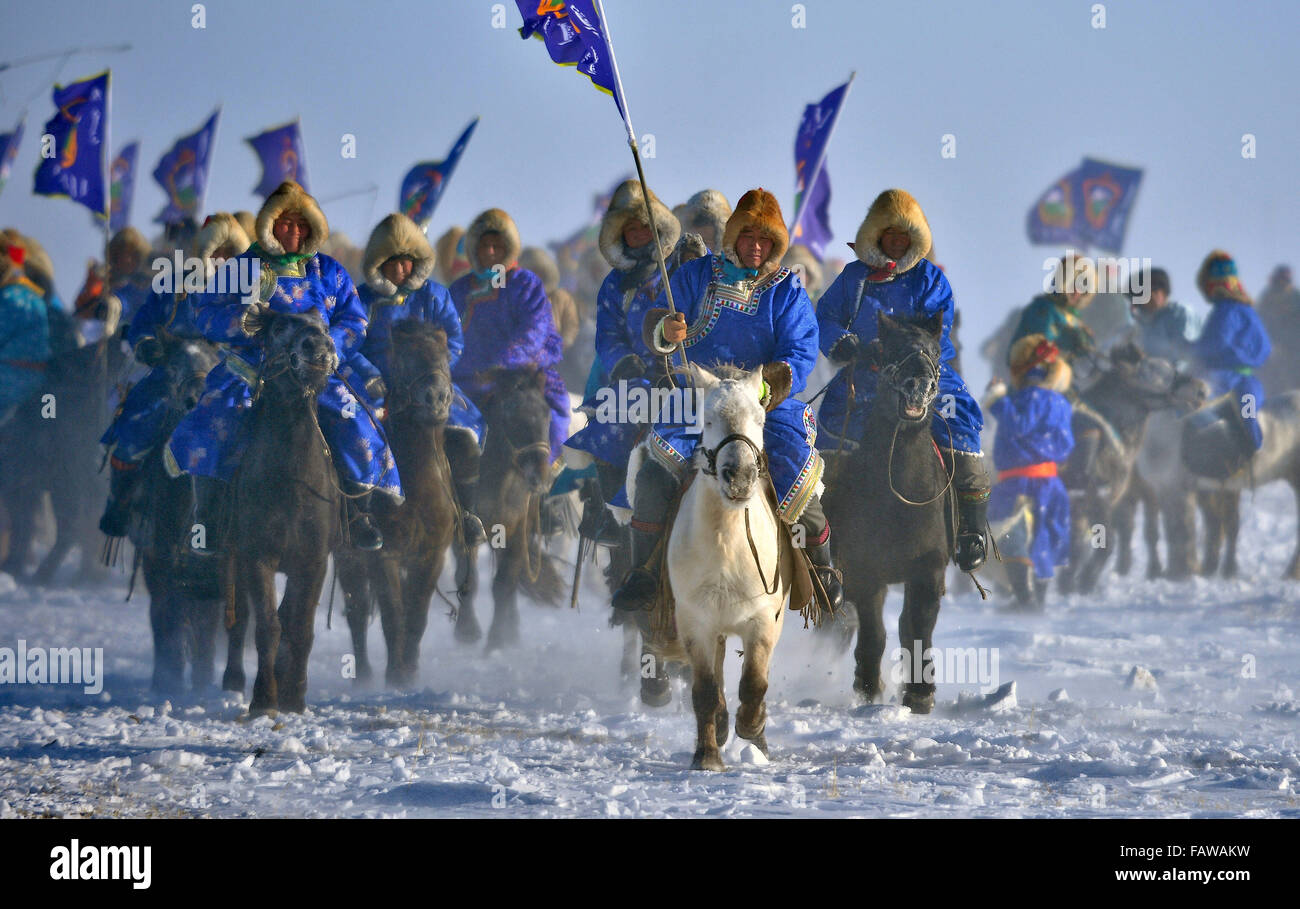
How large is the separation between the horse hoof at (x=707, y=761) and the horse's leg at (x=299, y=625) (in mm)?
2646

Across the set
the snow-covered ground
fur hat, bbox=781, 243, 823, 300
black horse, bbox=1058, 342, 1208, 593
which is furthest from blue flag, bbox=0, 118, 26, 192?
black horse, bbox=1058, 342, 1208, 593

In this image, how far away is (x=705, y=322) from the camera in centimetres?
925

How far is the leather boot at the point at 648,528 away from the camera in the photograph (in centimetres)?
866

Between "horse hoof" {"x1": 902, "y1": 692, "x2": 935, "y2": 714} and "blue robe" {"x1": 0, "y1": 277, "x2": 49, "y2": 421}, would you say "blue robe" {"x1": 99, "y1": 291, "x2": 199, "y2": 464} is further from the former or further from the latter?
"blue robe" {"x1": 0, "y1": 277, "x2": 49, "y2": 421}

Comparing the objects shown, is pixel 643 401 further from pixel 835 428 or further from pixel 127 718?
pixel 127 718

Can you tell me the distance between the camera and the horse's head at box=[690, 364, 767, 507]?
7621mm

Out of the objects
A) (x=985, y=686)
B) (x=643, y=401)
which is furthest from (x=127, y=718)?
(x=985, y=686)

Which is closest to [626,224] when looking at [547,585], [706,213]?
[706,213]

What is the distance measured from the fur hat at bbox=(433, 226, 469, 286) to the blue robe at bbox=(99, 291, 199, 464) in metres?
8.40

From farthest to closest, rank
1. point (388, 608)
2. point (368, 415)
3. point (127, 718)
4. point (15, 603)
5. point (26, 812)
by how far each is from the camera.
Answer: point (15, 603) → point (388, 608) → point (368, 415) → point (127, 718) → point (26, 812)

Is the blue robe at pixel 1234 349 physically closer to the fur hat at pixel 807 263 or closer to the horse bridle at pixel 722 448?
the fur hat at pixel 807 263

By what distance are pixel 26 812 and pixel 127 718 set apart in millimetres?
2605

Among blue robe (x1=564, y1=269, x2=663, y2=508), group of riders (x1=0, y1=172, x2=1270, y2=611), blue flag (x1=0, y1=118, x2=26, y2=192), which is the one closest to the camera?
group of riders (x1=0, y1=172, x2=1270, y2=611)

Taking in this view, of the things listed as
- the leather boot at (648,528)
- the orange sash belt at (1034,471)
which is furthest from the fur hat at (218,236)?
the orange sash belt at (1034,471)
